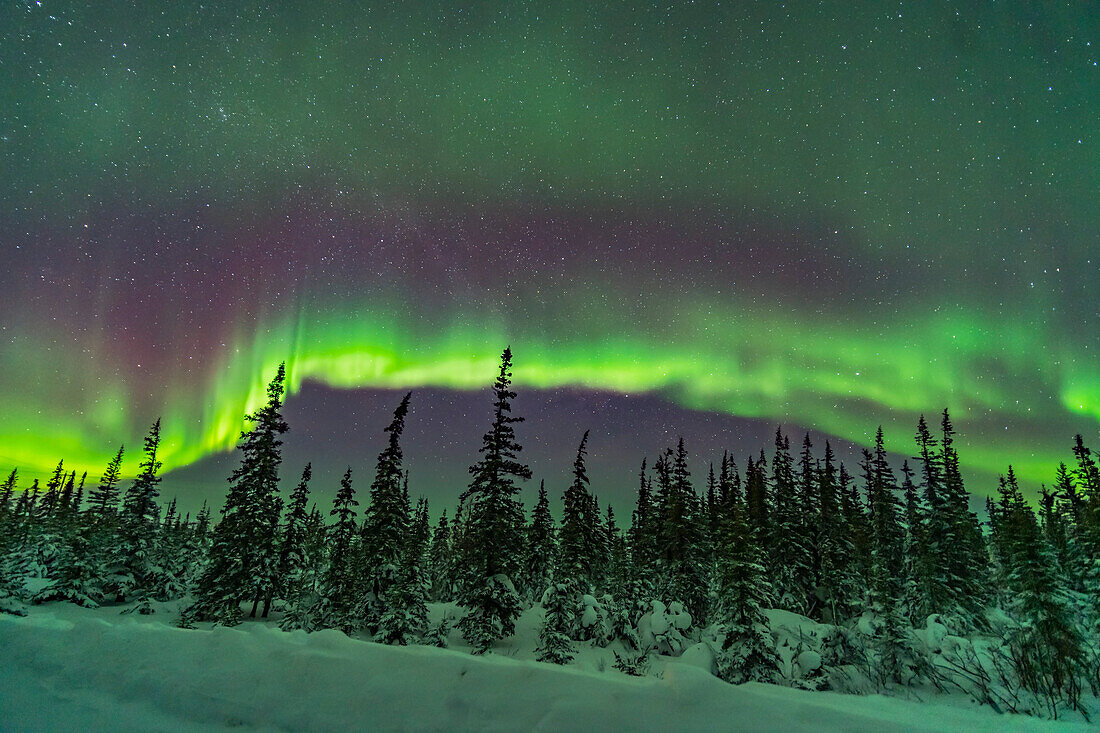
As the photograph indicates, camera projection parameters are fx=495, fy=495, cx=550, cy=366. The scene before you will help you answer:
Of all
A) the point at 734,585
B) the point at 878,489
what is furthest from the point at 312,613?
the point at 878,489

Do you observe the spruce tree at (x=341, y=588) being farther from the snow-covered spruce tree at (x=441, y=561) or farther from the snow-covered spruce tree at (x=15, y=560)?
the snow-covered spruce tree at (x=441, y=561)

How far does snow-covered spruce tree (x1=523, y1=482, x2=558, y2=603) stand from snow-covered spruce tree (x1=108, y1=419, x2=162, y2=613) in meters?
26.8

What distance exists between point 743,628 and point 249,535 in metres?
28.3

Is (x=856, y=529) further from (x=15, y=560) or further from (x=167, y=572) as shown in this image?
(x=15, y=560)

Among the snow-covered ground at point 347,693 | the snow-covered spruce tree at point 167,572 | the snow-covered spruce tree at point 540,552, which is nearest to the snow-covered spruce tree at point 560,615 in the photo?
the snow-covered spruce tree at point 540,552

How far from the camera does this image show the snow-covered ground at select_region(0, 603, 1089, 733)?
4.35 metres

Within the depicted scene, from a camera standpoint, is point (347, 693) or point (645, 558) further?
point (645, 558)

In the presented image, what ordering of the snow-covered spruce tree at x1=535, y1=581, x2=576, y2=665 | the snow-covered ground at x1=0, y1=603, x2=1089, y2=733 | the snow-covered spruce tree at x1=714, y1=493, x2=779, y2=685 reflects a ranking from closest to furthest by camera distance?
1. the snow-covered ground at x1=0, y1=603, x2=1089, y2=733
2. the snow-covered spruce tree at x1=714, y1=493, x2=779, y2=685
3. the snow-covered spruce tree at x1=535, y1=581, x2=576, y2=665

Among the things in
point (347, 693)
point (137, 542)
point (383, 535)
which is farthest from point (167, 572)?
point (347, 693)

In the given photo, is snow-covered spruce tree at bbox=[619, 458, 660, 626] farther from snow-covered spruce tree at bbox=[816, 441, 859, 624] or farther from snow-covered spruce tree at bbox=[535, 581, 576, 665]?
snow-covered spruce tree at bbox=[816, 441, 859, 624]

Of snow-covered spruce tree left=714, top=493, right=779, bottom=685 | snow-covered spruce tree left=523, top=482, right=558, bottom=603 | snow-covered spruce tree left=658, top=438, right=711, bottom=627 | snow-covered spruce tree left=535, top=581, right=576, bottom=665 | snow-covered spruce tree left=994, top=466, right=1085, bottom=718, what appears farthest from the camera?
snow-covered spruce tree left=523, top=482, right=558, bottom=603

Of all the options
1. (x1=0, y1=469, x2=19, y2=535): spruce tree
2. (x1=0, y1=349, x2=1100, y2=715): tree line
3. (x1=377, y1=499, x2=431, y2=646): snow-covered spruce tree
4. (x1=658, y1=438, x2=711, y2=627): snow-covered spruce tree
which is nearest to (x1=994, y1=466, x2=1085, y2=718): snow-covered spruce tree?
(x1=0, y1=349, x2=1100, y2=715): tree line

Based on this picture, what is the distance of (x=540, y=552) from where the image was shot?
39.7m

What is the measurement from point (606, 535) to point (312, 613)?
2447cm
